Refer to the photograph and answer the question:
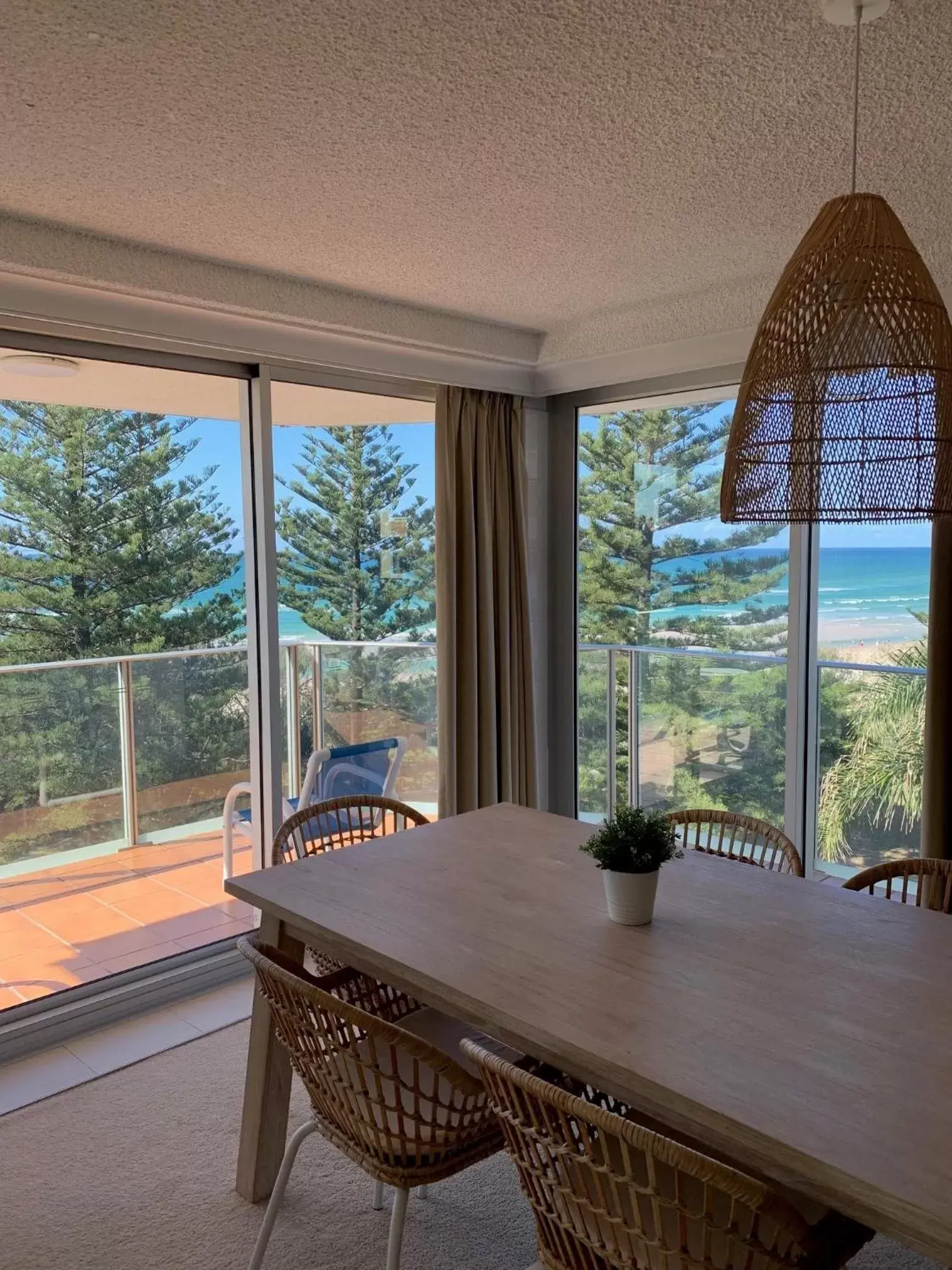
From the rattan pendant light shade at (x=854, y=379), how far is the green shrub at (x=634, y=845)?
0.71 meters

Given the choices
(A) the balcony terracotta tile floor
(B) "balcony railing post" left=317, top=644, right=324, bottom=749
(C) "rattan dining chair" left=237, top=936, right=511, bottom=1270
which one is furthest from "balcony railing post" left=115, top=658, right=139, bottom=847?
(C) "rattan dining chair" left=237, top=936, right=511, bottom=1270

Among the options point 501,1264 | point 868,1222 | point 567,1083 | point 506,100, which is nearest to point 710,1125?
point 868,1222

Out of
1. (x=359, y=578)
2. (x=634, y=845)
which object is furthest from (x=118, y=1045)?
(x=634, y=845)

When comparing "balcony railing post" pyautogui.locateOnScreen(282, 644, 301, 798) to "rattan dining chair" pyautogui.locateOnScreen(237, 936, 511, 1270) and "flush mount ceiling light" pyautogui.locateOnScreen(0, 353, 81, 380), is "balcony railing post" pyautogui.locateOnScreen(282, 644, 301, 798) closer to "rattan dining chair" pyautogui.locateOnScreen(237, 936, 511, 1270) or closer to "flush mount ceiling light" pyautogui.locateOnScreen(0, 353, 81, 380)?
"flush mount ceiling light" pyautogui.locateOnScreen(0, 353, 81, 380)

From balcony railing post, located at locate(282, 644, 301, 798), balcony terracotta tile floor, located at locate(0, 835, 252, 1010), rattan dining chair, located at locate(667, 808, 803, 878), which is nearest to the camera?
rattan dining chair, located at locate(667, 808, 803, 878)

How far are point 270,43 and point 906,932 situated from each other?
6.65 feet

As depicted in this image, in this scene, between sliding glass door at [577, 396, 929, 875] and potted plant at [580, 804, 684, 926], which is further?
sliding glass door at [577, 396, 929, 875]

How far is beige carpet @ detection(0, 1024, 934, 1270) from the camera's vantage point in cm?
213

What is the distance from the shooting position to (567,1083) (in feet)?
5.49

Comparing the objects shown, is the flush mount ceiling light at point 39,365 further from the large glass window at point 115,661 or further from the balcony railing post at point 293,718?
the balcony railing post at point 293,718

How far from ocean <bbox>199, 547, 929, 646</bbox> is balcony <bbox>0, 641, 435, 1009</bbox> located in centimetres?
49

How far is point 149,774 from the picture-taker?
404 cm

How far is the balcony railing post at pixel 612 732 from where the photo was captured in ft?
14.7

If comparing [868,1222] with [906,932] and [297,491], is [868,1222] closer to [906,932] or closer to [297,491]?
[906,932]
